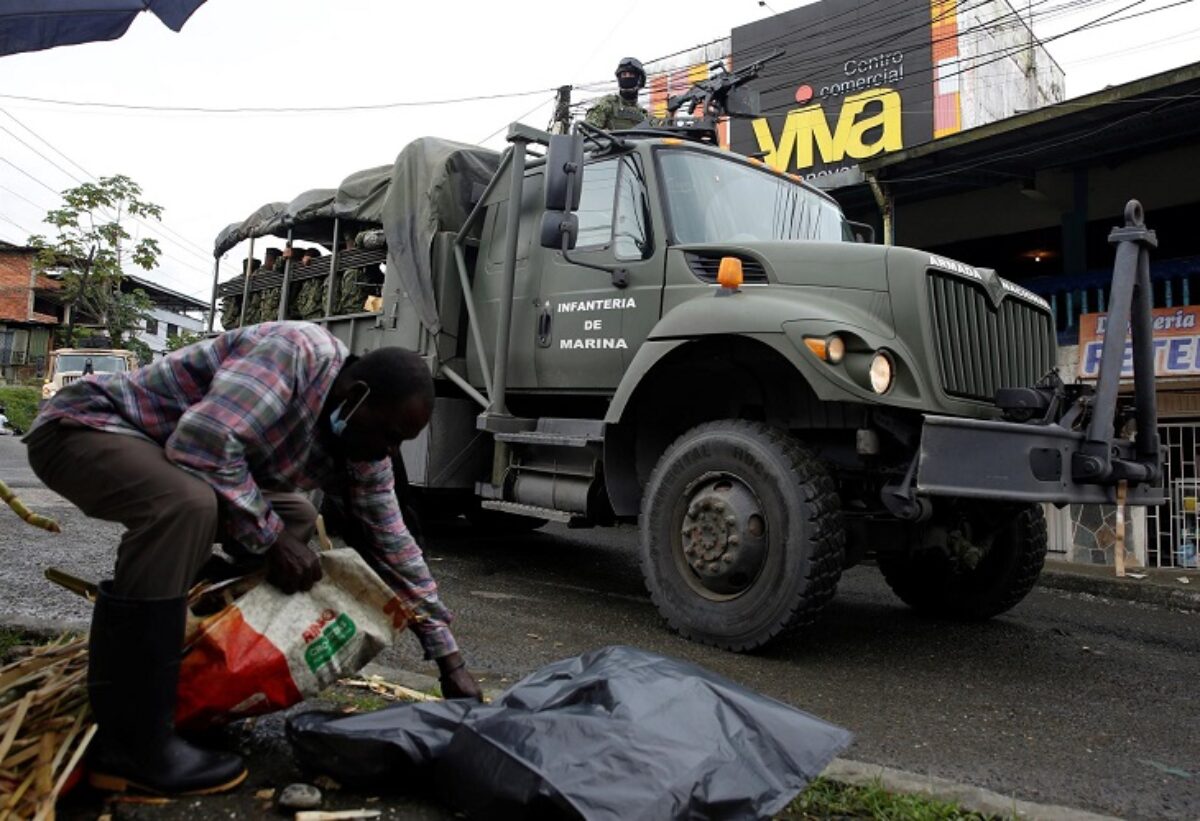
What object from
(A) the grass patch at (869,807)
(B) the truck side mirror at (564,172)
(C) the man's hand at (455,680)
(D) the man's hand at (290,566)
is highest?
(B) the truck side mirror at (564,172)

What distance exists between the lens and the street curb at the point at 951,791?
212 cm

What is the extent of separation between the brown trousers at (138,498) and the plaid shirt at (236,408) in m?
0.04

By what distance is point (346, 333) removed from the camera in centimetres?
683

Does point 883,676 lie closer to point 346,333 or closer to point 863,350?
point 863,350

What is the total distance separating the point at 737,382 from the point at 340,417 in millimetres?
2701

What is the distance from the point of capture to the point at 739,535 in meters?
3.99

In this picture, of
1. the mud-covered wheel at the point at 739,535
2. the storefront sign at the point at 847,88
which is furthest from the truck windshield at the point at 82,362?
the mud-covered wheel at the point at 739,535

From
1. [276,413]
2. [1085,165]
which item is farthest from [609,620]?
[1085,165]

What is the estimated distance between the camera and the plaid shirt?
201 centimetres

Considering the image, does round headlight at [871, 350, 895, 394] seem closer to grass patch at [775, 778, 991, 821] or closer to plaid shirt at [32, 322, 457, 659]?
grass patch at [775, 778, 991, 821]

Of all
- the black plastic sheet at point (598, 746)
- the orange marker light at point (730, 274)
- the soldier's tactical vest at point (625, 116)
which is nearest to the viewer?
the black plastic sheet at point (598, 746)

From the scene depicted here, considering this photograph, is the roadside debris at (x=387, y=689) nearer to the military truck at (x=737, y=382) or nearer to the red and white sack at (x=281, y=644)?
the red and white sack at (x=281, y=644)

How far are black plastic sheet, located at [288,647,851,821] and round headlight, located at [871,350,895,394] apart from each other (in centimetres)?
205

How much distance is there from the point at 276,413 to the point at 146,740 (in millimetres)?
763
